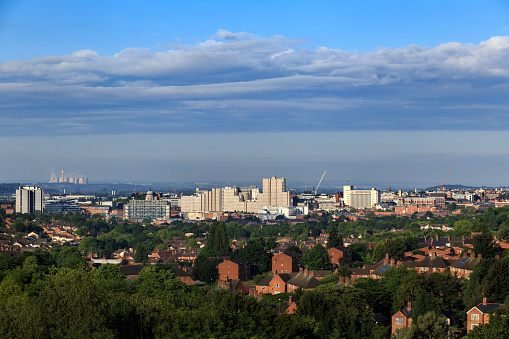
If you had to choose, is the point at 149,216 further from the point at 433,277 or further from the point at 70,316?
the point at 70,316

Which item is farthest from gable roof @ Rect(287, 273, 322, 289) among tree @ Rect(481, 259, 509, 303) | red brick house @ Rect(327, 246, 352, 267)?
tree @ Rect(481, 259, 509, 303)

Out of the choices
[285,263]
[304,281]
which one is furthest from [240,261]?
[304,281]

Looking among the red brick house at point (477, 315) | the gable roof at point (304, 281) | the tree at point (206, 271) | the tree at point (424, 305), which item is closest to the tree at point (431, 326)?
the tree at point (424, 305)

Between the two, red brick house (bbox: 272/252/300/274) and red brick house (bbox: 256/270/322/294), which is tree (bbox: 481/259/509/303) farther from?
red brick house (bbox: 272/252/300/274)

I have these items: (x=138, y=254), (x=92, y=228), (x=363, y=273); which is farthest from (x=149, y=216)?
(x=363, y=273)

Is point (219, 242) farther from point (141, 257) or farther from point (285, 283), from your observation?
point (285, 283)
